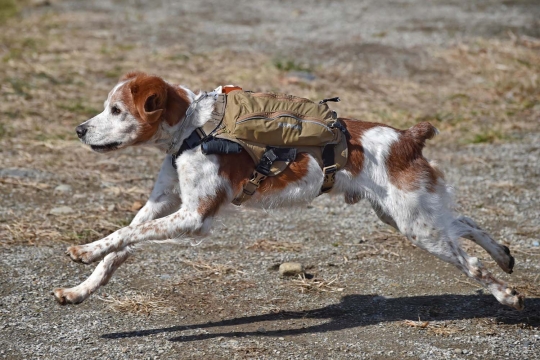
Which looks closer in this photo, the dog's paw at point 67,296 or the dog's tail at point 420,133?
the dog's paw at point 67,296

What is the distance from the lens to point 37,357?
14.6 ft

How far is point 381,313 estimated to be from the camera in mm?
5160

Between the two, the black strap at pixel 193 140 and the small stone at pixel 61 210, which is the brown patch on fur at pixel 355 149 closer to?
the black strap at pixel 193 140

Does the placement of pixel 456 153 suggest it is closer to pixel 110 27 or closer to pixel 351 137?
pixel 351 137

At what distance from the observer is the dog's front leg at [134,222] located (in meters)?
4.82

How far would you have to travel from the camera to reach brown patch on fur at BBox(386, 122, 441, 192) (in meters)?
4.90

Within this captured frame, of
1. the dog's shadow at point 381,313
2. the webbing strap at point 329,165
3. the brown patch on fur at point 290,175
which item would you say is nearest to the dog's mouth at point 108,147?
the brown patch on fur at point 290,175

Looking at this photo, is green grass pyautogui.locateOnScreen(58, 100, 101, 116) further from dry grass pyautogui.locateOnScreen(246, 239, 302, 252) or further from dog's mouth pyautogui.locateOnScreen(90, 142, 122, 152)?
dog's mouth pyautogui.locateOnScreen(90, 142, 122, 152)

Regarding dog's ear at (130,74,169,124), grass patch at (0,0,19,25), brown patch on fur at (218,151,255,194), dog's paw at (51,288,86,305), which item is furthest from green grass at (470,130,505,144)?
grass patch at (0,0,19,25)

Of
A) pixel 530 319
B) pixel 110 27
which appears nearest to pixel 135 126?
pixel 530 319

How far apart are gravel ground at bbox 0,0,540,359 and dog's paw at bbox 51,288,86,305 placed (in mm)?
166

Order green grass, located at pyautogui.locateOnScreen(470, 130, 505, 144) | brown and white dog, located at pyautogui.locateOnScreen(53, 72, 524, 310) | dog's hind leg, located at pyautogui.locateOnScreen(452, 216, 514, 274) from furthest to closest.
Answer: green grass, located at pyautogui.locateOnScreen(470, 130, 505, 144), dog's hind leg, located at pyautogui.locateOnScreen(452, 216, 514, 274), brown and white dog, located at pyautogui.locateOnScreen(53, 72, 524, 310)

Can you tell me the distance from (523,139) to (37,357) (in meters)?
6.68

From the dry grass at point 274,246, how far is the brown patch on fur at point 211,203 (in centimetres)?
152
